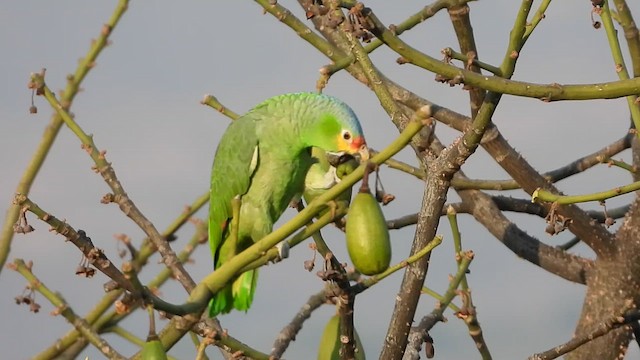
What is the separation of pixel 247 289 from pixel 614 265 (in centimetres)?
158

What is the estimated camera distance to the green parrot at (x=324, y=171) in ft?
9.98

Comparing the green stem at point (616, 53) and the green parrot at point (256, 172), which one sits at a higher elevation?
the green stem at point (616, 53)

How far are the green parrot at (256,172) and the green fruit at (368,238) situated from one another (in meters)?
1.69

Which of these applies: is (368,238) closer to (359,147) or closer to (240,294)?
(359,147)

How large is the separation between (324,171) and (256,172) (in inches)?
14.5

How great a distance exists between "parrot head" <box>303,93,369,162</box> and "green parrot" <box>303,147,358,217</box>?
0.09 feet

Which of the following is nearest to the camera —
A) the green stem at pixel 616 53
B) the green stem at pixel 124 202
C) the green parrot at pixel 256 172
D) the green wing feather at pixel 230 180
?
the green stem at pixel 124 202

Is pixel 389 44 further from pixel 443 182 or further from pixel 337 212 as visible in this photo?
pixel 337 212

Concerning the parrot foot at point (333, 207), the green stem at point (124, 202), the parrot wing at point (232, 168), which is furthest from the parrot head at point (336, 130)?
the parrot foot at point (333, 207)

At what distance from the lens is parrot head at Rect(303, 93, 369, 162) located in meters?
3.11

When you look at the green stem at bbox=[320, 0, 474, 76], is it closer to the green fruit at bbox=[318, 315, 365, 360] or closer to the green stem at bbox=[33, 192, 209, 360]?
the green fruit at bbox=[318, 315, 365, 360]

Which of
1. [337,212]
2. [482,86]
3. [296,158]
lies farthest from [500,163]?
[337,212]

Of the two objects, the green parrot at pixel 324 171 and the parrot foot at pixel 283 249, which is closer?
the parrot foot at pixel 283 249

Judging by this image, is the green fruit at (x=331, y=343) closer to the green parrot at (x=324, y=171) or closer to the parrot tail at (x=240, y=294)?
the green parrot at (x=324, y=171)
